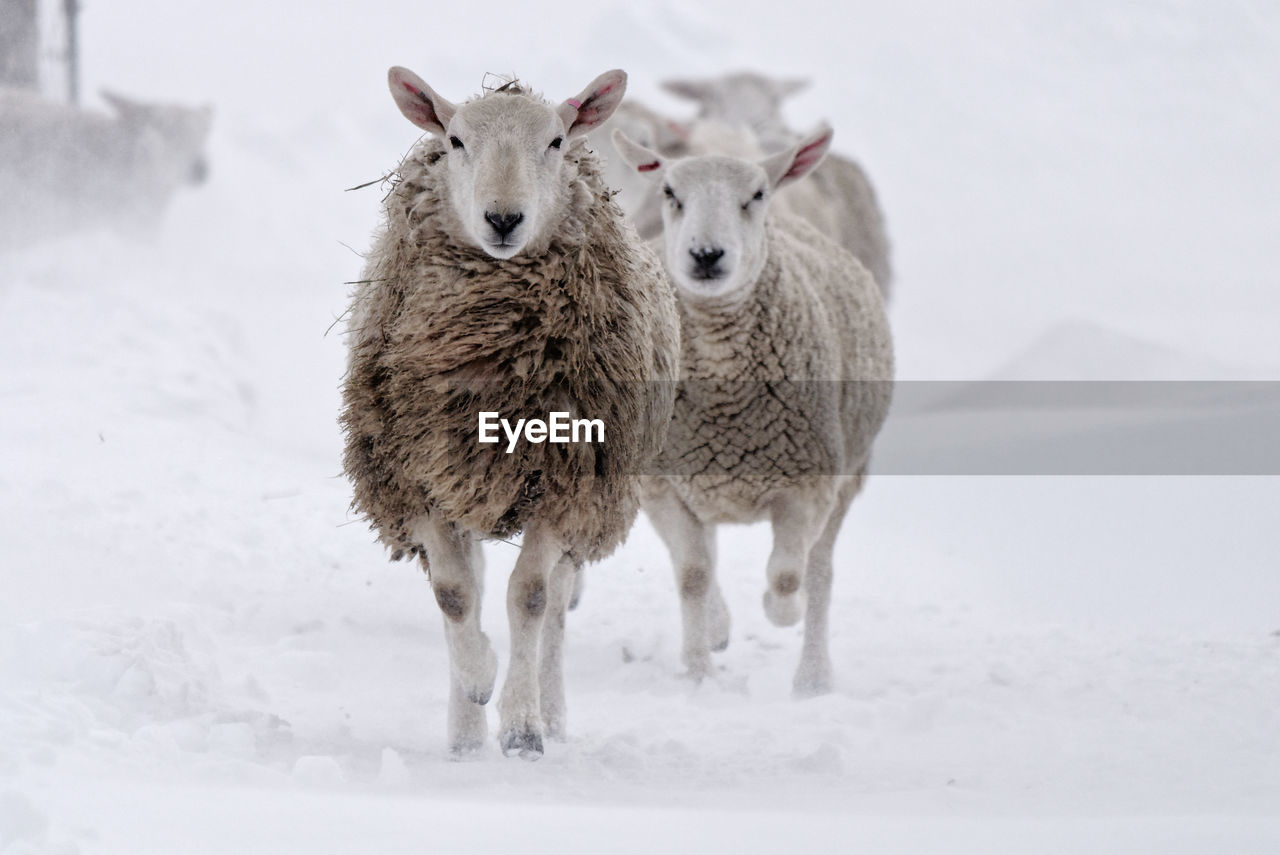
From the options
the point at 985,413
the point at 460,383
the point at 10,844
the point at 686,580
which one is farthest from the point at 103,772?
the point at 985,413

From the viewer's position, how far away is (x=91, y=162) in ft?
38.9

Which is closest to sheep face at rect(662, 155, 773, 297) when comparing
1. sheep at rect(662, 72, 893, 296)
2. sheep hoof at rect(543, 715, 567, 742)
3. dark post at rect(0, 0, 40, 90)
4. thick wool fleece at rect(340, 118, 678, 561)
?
thick wool fleece at rect(340, 118, 678, 561)

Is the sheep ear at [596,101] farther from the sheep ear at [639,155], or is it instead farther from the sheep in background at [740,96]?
the sheep in background at [740,96]

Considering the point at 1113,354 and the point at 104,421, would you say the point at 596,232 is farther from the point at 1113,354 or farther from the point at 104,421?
the point at 1113,354

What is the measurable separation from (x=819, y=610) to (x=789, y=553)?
577 millimetres

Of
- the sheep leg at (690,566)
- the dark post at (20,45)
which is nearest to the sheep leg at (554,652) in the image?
the sheep leg at (690,566)

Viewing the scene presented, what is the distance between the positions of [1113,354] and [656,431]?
11241mm

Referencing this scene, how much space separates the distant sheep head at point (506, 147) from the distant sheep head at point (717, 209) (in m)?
0.79

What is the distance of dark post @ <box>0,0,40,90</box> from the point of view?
10.3 metres

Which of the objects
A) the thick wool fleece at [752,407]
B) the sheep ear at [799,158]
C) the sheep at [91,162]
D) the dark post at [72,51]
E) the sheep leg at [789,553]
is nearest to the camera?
the sheep leg at [789,553]

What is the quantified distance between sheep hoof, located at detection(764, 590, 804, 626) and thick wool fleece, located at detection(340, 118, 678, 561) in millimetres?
1049

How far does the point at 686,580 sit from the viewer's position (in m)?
5.02

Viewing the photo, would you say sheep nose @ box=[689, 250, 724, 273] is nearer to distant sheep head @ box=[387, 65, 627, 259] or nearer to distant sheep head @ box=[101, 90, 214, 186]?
distant sheep head @ box=[387, 65, 627, 259]

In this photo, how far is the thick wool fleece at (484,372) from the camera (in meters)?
3.76
